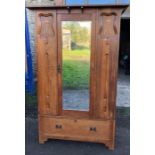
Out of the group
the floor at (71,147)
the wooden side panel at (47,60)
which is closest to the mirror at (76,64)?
the wooden side panel at (47,60)

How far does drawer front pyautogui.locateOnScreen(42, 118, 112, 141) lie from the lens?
7.85 feet

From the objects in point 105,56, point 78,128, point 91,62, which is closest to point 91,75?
point 91,62

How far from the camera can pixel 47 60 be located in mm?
2348

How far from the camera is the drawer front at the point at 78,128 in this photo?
2.39m

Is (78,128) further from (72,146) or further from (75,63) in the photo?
(75,63)

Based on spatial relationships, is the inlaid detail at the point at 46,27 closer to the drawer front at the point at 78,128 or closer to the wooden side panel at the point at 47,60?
the wooden side panel at the point at 47,60

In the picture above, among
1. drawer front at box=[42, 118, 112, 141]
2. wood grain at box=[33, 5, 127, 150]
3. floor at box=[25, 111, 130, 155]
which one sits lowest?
Result: floor at box=[25, 111, 130, 155]

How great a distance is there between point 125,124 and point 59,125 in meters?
1.09

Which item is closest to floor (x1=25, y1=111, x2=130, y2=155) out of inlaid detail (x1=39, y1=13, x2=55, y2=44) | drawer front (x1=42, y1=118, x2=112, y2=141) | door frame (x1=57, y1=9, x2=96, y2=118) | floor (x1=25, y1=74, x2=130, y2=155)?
floor (x1=25, y1=74, x2=130, y2=155)

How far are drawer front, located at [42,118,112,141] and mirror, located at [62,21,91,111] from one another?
165 millimetres

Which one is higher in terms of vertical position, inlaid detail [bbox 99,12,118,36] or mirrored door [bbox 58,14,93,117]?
inlaid detail [bbox 99,12,118,36]

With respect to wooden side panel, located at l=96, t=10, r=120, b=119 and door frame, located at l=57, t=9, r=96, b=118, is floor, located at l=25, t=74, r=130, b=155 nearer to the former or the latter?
door frame, located at l=57, t=9, r=96, b=118
